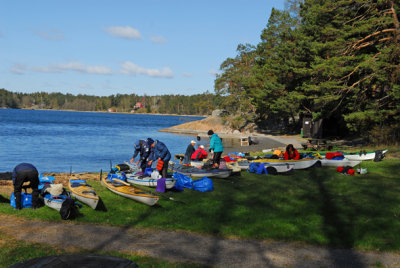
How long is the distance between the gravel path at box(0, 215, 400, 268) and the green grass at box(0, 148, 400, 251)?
56cm

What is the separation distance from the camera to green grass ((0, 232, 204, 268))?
799 cm

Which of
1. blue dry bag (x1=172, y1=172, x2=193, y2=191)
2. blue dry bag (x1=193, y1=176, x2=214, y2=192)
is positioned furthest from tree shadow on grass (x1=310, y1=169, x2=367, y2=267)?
blue dry bag (x1=172, y1=172, x2=193, y2=191)

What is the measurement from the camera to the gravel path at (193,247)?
847 cm

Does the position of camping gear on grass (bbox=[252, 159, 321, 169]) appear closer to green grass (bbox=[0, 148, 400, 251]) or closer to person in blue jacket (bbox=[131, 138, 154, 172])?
green grass (bbox=[0, 148, 400, 251])

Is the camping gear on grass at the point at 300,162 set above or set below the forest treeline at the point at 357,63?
below

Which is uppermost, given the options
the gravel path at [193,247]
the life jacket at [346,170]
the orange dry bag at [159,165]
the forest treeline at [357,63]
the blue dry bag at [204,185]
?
the forest treeline at [357,63]

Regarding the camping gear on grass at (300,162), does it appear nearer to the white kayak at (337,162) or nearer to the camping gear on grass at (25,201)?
the white kayak at (337,162)

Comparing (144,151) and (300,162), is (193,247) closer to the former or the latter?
(144,151)

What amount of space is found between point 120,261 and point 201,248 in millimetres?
4012

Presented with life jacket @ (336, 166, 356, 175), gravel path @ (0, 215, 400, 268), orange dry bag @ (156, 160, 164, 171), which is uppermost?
orange dry bag @ (156, 160, 164, 171)

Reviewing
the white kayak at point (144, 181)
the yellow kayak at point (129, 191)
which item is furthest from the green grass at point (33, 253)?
the white kayak at point (144, 181)

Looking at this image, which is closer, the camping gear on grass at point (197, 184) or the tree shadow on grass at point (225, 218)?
the tree shadow on grass at point (225, 218)

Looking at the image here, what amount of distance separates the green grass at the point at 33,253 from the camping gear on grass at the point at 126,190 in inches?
169

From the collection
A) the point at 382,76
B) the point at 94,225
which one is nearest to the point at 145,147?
the point at 94,225
